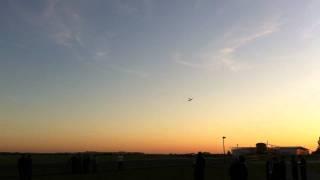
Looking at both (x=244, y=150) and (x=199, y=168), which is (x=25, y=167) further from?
(x=244, y=150)

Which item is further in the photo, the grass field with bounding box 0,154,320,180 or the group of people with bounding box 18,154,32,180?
the grass field with bounding box 0,154,320,180

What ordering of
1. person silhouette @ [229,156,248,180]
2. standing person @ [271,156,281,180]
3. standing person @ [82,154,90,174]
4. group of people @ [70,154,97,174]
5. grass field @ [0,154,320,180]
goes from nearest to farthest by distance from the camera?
person silhouette @ [229,156,248,180] < standing person @ [271,156,281,180] < grass field @ [0,154,320,180] < group of people @ [70,154,97,174] < standing person @ [82,154,90,174]

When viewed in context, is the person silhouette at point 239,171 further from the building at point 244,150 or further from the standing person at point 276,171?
the building at point 244,150

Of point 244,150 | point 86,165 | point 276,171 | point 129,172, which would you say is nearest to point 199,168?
point 276,171

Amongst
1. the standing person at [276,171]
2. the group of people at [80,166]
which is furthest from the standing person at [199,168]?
the group of people at [80,166]

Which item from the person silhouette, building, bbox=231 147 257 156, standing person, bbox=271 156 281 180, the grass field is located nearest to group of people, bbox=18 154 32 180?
the grass field

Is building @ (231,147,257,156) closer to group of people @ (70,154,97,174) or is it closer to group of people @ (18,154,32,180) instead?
group of people @ (70,154,97,174)

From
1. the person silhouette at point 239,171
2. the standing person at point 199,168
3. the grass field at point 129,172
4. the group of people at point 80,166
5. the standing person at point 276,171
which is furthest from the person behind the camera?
the group of people at point 80,166

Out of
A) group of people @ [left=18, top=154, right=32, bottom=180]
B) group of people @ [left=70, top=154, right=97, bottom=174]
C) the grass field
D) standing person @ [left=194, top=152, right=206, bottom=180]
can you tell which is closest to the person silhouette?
standing person @ [left=194, top=152, right=206, bottom=180]

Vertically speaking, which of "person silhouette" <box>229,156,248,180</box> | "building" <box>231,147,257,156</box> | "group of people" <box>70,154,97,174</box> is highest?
"building" <box>231,147,257,156</box>

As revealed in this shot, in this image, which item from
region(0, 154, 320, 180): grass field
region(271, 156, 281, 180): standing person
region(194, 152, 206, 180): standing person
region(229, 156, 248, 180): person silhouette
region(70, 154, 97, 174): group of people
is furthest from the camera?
region(70, 154, 97, 174): group of people

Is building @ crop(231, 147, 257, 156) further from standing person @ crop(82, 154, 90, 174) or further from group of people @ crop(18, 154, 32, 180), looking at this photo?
group of people @ crop(18, 154, 32, 180)

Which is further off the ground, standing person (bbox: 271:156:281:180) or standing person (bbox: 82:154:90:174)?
standing person (bbox: 82:154:90:174)

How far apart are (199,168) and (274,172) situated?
574cm
